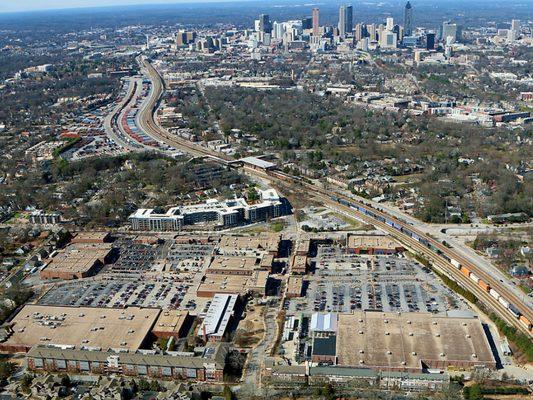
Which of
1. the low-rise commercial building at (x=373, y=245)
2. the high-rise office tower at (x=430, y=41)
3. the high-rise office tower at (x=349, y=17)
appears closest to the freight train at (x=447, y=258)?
the low-rise commercial building at (x=373, y=245)

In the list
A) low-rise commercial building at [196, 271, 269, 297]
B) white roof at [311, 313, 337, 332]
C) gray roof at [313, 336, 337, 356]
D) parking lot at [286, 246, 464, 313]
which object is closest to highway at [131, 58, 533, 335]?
parking lot at [286, 246, 464, 313]

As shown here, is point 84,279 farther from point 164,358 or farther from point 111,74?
point 111,74

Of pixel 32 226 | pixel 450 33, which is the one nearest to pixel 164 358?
pixel 32 226

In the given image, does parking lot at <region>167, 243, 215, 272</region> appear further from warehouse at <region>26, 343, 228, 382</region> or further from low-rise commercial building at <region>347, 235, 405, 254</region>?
warehouse at <region>26, 343, 228, 382</region>

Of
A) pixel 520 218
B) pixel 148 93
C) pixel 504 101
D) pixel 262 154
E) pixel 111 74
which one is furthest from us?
pixel 111 74

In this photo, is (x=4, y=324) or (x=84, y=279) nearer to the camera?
(x=4, y=324)

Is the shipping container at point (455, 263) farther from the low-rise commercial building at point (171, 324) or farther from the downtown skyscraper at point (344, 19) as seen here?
the downtown skyscraper at point (344, 19)
